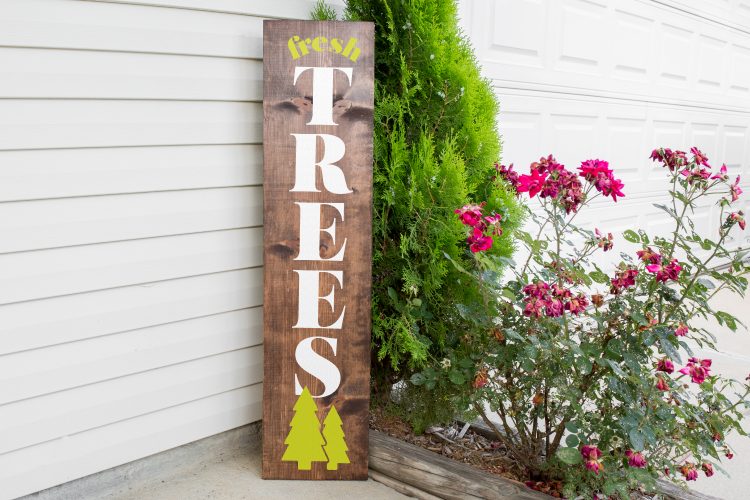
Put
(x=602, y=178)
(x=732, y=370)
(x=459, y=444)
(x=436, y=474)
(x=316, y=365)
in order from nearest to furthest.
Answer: (x=602, y=178) < (x=436, y=474) < (x=316, y=365) < (x=459, y=444) < (x=732, y=370)

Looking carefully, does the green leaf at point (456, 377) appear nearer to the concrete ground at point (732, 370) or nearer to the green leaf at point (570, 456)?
the green leaf at point (570, 456)

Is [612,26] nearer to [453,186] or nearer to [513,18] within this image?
[513,18]

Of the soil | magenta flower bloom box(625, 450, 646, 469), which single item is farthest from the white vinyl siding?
magenta flower bloom box(625, 450, 646, 469)

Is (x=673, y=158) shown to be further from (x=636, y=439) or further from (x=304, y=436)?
(x=304, y=436)

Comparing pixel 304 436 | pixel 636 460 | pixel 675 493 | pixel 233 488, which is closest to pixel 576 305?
pixel 636 460

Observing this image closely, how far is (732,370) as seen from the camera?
3.54 meters

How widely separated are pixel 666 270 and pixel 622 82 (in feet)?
10.4

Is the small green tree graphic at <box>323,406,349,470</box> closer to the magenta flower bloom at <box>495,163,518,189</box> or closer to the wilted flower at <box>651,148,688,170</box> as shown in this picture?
the magenta flower bloom at <box>495,163,518,189</box>

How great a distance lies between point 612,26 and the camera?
4410 mm

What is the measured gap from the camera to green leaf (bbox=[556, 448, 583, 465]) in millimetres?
1867

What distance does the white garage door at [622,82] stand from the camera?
3.67 metres

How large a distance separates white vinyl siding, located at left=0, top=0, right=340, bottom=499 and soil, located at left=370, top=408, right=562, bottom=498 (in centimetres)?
50

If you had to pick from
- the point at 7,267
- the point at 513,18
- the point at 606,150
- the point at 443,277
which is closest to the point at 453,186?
the point at 443,277

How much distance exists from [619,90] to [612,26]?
0.41 metres
